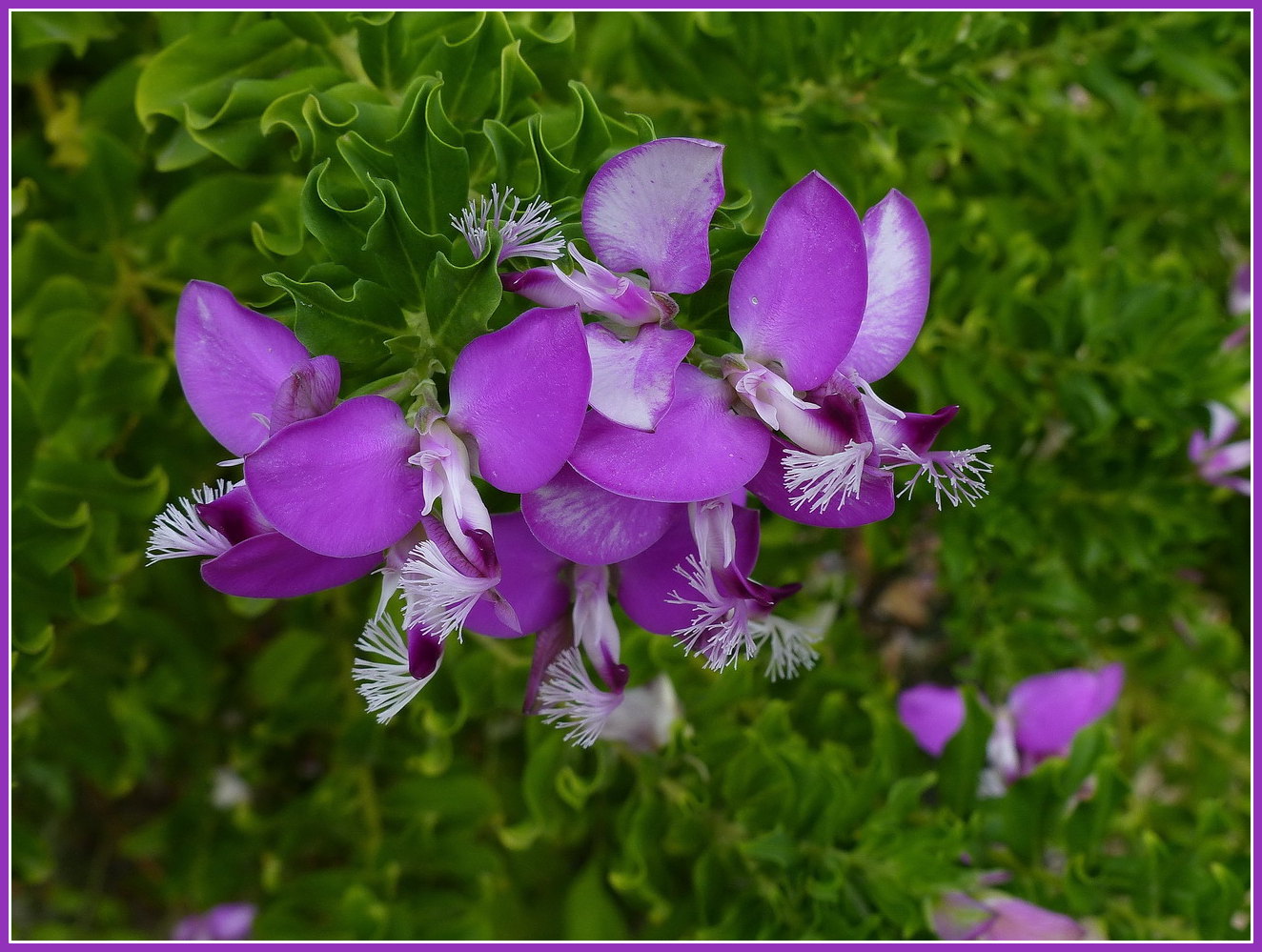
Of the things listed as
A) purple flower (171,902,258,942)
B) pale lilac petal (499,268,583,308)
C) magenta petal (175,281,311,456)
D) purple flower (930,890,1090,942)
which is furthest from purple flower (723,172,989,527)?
purple flower (171,902,258,942)

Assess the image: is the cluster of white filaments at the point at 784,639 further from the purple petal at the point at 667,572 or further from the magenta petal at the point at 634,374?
the magenta petal at the point at 634,374

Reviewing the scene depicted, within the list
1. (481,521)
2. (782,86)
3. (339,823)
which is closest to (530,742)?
(339,823)

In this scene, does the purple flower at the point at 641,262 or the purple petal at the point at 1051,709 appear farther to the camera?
the purple petal at the point at 1051,709

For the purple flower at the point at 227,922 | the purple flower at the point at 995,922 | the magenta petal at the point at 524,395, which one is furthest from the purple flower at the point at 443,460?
the purple flower at the point at 227,922

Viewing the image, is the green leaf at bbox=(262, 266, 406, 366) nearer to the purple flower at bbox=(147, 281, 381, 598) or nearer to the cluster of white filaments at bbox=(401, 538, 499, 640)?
the purple flower at bbox=(147, 281, 381, 598)

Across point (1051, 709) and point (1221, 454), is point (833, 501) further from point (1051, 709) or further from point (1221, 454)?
point (1221, 454)

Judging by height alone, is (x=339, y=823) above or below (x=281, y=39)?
below

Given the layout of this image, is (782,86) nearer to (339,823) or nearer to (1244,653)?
(339,823)
